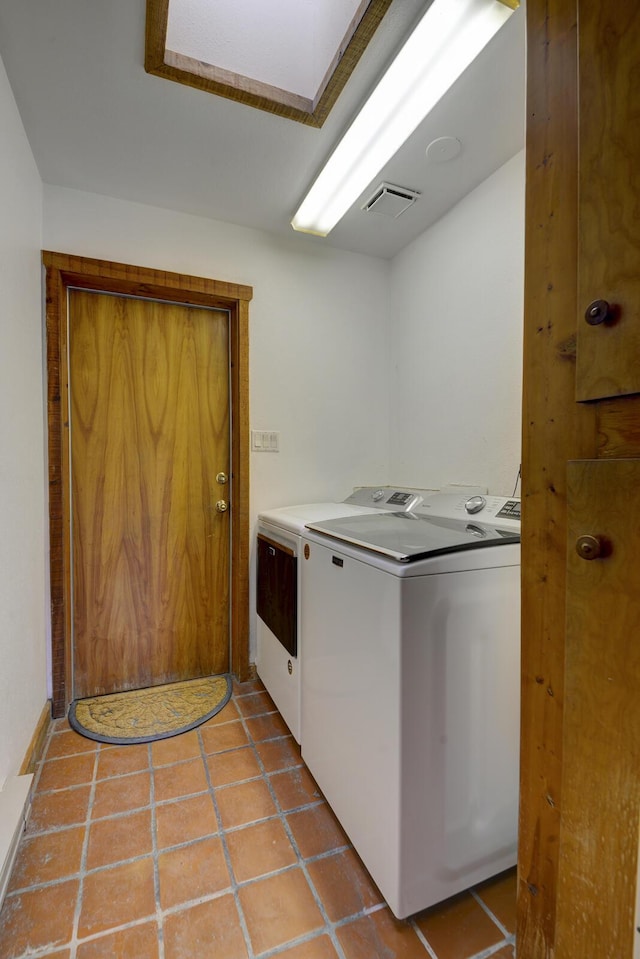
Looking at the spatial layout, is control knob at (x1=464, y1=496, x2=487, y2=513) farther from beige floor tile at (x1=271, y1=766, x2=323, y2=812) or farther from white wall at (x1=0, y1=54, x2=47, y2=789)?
white wall at (x1=0, y1=54, x2=47, y2=789)

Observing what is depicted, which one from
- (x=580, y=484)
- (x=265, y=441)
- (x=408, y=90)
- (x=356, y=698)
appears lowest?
(x=356, y=698)

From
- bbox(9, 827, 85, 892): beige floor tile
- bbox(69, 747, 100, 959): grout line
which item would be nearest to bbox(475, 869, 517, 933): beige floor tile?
bbox(69, 747, 100, 959): grout line

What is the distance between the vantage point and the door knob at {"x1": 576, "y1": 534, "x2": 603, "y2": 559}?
2.06ft

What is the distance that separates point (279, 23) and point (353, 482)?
6.38 ft

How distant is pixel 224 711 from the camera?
6.45 feet

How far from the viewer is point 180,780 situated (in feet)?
5.04

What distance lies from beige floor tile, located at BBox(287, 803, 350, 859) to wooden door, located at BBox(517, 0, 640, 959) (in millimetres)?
621

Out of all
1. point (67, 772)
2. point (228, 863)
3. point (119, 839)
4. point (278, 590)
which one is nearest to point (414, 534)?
point (278, 590)

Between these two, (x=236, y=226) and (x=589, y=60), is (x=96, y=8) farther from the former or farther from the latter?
(x=589, y=60)

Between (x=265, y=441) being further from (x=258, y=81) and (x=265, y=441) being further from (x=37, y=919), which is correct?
(x=37, y=919)

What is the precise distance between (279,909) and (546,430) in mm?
1382

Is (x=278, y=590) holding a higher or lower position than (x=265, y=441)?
lower

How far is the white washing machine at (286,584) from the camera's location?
64.8 inches

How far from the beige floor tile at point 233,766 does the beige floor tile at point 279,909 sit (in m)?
0.42
